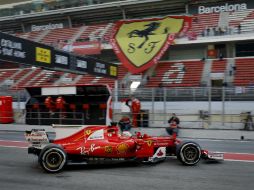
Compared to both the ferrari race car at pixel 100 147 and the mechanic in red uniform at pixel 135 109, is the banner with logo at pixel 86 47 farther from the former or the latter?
the ferrari race car at pixel 100 147

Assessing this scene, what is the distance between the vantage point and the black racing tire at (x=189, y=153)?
9406 millimetres

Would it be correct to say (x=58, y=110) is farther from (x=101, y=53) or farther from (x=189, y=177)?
(x=101, y=53)

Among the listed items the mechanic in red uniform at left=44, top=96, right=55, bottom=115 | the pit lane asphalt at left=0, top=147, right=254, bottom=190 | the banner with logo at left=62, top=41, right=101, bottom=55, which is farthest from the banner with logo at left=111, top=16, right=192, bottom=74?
the pit lane asphalt at left=0, top=147, right=254, bottom=190

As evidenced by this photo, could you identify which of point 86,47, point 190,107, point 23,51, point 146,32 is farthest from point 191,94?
point 86,47

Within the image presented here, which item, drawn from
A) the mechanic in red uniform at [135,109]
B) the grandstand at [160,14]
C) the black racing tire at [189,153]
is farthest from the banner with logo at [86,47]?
the black racing tire at [189,153]

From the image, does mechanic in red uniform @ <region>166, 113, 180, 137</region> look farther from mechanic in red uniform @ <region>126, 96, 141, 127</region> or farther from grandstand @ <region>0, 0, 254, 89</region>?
grandstand @ <region>0, 0, 254, 89</region>

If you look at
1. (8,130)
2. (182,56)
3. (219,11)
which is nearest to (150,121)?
(8,130)

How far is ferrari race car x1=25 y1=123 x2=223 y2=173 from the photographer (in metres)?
8.92

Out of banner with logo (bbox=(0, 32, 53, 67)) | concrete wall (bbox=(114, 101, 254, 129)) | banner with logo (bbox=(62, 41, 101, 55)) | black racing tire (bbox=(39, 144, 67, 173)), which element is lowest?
black racing tire (bbox=(39, 144, 67, 173))

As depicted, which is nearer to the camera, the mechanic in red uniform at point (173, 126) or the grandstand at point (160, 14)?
the mechanic in red uniform at point (173, 126)

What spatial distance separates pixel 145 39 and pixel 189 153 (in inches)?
982

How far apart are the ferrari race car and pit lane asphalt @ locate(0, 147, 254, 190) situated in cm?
23

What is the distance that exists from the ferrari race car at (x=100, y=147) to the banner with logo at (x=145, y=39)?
22940mm

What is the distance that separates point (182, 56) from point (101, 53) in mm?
8091
